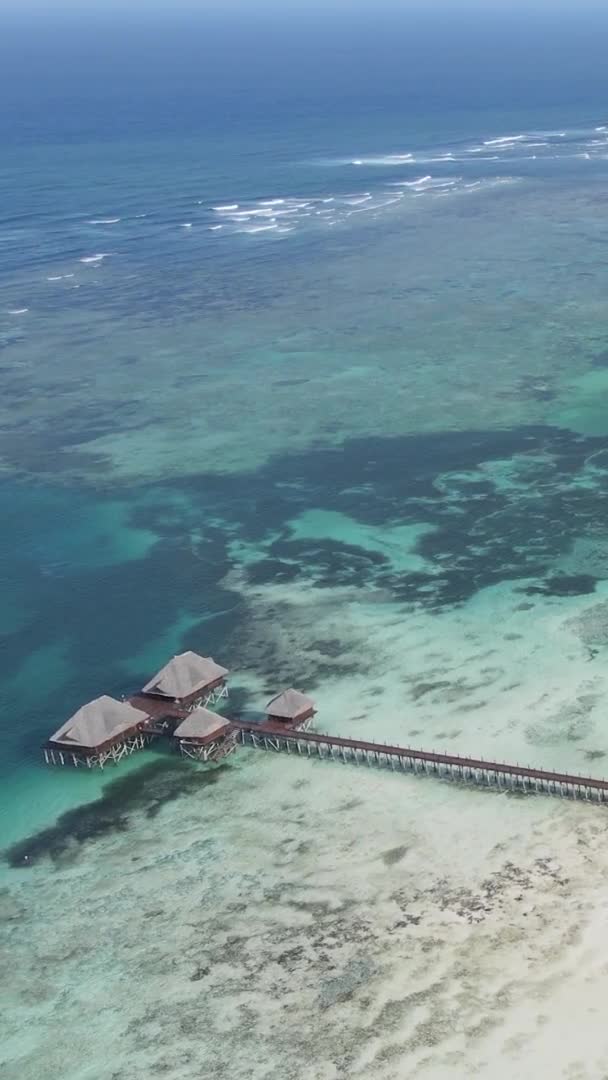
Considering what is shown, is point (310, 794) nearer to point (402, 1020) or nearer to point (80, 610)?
point (402, 1020)

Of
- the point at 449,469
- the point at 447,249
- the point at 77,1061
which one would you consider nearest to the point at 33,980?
the point at 77,1061

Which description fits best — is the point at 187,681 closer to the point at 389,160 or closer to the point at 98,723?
the point at 98,723

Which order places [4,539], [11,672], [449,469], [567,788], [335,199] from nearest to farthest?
[567,788] → [11,672] → [4,539] → [449,469] → [335,199]

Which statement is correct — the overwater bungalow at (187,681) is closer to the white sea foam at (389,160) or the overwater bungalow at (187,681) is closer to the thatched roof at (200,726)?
the thatched roof at (200,726)

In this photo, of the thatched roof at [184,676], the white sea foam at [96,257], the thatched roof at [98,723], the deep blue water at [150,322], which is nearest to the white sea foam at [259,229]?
the deep blue water at [150,322]

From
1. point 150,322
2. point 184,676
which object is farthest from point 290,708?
point 150,322

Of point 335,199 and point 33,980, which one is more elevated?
point 335,199

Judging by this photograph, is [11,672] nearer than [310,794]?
No
